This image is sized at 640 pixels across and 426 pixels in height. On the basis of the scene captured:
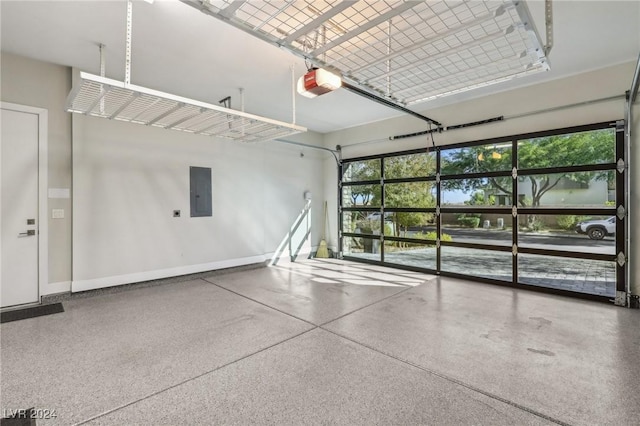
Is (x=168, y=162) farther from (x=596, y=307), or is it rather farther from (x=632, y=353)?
(x=596, y=307)

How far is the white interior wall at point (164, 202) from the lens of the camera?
4.14 metres

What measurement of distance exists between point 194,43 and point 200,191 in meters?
2.61

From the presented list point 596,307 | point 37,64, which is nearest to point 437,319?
point 596,307

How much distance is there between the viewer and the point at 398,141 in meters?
5.95

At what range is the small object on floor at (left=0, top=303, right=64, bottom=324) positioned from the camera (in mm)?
3293

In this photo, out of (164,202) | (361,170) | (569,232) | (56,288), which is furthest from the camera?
(361,170)

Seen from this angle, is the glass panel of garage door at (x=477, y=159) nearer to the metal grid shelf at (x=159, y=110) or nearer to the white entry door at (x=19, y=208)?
the metal grid shelf at (x=159, y=110)

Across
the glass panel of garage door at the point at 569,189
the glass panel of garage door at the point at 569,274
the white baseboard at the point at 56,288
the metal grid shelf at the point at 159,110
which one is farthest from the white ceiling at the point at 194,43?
the white baseboard at the point at 56,288

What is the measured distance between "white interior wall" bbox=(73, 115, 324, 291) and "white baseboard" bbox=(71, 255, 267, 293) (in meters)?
0.01

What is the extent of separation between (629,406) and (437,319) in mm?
1562

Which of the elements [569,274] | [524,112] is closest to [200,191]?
[524,112]

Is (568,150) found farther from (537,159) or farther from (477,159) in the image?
(477,159)

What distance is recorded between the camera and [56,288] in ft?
12.7

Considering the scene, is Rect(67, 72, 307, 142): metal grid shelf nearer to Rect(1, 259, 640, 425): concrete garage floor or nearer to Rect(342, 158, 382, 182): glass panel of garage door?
Rect(1, 259, 640, 425): concrete garage floor
